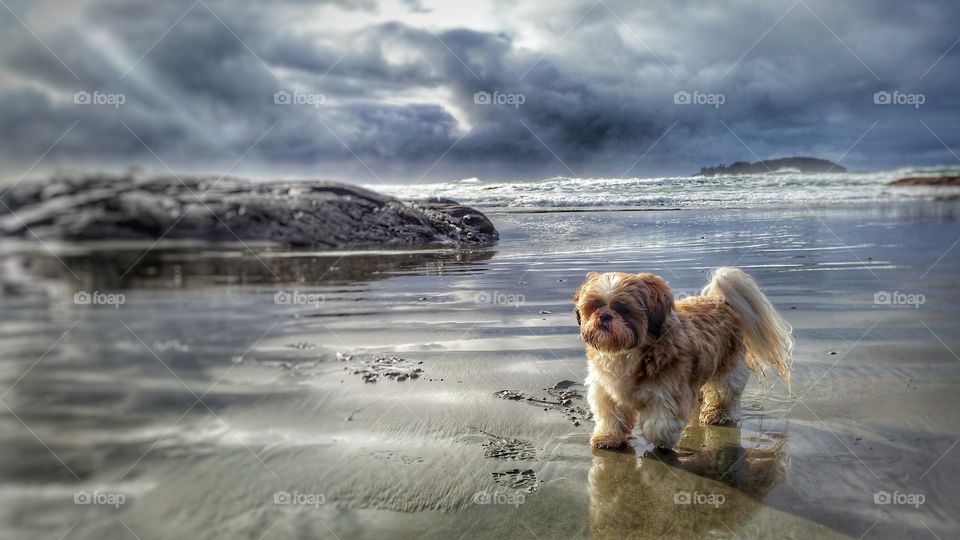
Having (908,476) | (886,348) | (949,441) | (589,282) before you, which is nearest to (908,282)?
(886,348)

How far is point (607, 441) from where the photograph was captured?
3.86 metres

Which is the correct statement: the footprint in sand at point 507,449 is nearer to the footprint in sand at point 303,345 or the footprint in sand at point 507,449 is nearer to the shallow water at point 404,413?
the shallow water at point 404,413

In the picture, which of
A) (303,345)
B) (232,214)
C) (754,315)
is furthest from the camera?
→ (232,214)

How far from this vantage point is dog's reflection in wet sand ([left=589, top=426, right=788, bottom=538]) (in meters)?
2.91

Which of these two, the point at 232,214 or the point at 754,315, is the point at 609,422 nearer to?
the point at 754,315

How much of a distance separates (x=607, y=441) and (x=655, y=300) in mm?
970

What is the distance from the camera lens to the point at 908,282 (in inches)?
342

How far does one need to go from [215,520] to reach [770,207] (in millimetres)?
17235

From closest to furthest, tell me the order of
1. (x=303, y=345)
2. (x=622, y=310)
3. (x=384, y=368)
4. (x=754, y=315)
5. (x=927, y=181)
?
(x=622, y=310)
(x=754, y=315)
(x=384, y=368)
(x=303, y=345)
(x=927, y=181)

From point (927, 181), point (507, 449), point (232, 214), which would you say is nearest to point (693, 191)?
point (927, 181)

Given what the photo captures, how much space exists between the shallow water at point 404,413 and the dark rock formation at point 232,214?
0.36 m

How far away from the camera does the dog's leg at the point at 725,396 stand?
4.39 meters

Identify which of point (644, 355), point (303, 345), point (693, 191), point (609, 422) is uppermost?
point (693, 191)

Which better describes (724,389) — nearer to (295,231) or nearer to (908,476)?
(908,476)
